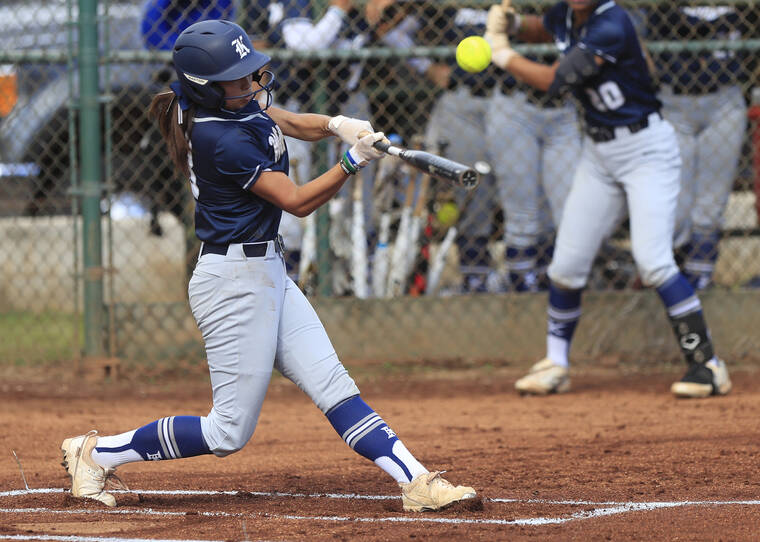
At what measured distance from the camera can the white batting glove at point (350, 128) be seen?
12.0 ft

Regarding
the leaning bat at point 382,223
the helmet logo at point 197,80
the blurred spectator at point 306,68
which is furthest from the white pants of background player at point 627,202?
the helmet logo at point 197,80

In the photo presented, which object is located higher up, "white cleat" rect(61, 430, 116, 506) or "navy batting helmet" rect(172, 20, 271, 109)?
"navy batting helmet" rect(172, 20, 271, 109)

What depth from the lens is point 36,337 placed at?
25.0ft

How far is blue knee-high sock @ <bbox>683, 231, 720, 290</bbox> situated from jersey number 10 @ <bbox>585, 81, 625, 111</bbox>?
1504 millimetres

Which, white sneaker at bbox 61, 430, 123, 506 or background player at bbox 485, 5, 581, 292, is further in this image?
background player at bbox 485, 5, 581, 292

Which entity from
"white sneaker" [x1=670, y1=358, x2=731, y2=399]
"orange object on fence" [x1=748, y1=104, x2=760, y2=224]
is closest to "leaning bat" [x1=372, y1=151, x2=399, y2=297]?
"white sneaker" [x1=670, y1=358, x2=731, y2=399]

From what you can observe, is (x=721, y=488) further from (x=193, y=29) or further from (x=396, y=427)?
(x=193, y=29)

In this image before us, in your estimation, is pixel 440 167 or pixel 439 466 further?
pixel 439 466

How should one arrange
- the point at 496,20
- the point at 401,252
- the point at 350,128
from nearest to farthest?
the point at 350,128
the point at 496,20
the point at 401,252

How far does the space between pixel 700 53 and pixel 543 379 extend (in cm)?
239

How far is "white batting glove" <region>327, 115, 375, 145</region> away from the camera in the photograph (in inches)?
144

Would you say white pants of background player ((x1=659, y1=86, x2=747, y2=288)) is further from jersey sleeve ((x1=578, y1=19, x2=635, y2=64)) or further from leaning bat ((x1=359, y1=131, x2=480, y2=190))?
leaning bat ((x1=359, y1=131, x2=480, y2=190))

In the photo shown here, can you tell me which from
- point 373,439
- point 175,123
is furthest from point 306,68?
point 373,439

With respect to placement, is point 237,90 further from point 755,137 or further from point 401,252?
point 755,137
